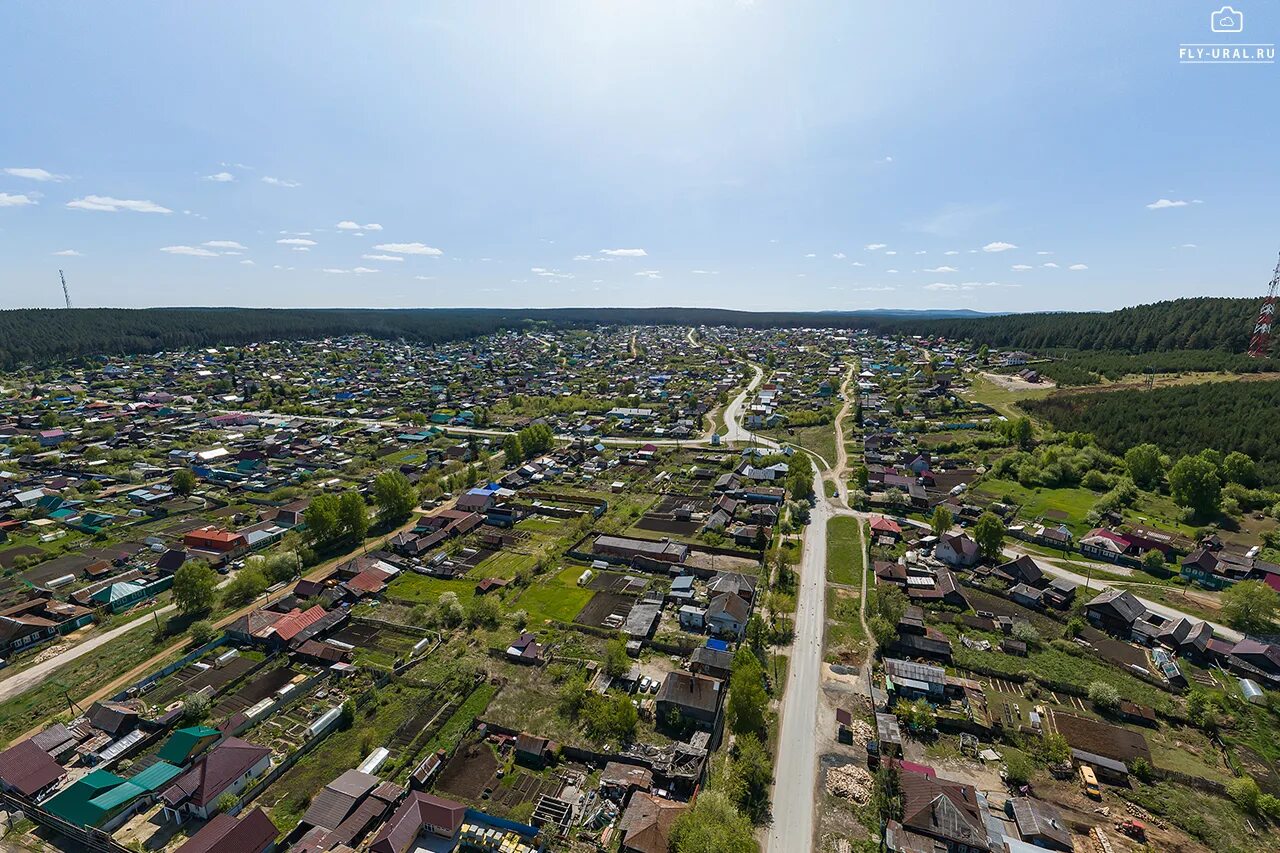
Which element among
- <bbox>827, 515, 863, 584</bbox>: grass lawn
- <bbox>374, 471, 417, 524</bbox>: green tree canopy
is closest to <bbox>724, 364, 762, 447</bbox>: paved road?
<bbox>827, 515, 863, 584</bbox>: grass lawn

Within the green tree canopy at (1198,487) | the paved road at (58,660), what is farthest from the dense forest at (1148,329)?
the paved road at (58,660)

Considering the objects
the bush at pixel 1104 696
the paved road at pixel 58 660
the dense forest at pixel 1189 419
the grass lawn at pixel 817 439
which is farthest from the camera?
the grass lawn at pixel 817 439

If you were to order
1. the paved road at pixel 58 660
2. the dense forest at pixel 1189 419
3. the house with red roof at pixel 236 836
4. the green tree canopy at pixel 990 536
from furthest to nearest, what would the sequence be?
the dense forest at pixel 1189 419, the green tree canopy at pixel 990 536, the paved road at pixel 58 660, the house with red roof at pixel 236 836

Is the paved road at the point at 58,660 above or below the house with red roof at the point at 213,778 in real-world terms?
below

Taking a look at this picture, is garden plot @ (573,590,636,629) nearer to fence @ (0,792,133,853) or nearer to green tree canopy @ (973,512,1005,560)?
fence @ (0,792,133,853)

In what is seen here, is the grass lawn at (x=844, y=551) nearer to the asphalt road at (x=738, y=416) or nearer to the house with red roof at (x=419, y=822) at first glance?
the asphalt road at (x=738, y=416)
